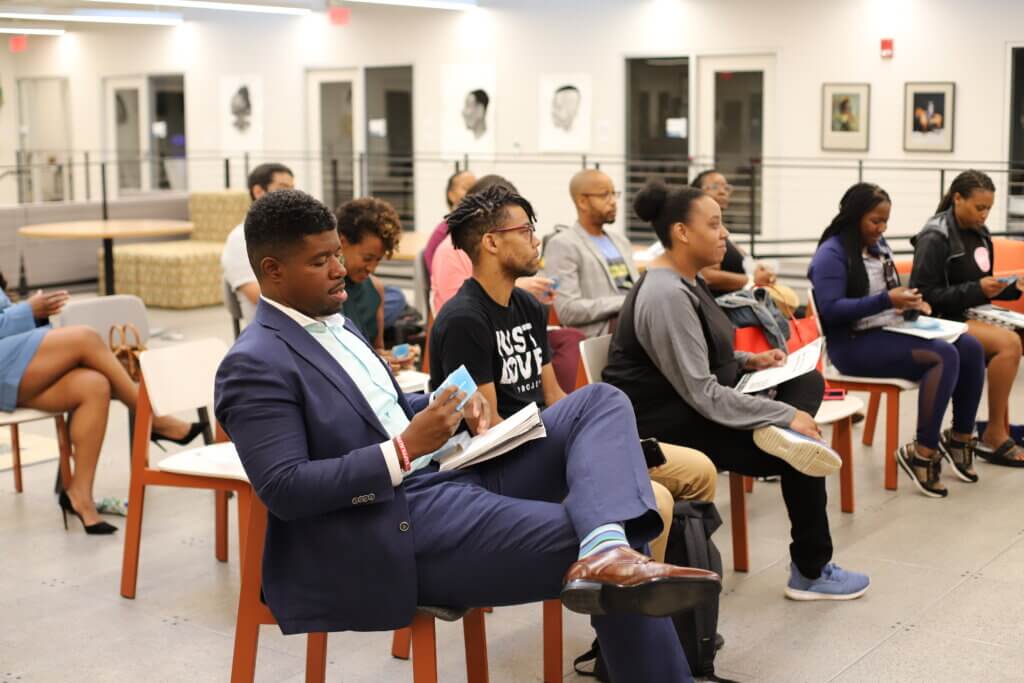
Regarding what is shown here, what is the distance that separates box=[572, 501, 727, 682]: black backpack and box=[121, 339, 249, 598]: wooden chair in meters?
1.45

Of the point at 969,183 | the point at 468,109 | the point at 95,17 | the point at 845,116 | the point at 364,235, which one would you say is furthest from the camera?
the point at 468,109

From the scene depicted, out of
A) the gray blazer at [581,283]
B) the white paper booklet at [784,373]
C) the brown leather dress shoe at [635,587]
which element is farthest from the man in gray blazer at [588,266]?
the brown leather dress shoe at [635,587]

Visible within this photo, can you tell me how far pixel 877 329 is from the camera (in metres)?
5.24

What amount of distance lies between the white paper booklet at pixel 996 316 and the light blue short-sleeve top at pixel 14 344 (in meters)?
3.93

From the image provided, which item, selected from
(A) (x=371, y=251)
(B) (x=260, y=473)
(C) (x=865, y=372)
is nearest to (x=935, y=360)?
(C) (x=865, y=372)

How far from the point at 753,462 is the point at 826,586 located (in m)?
0.45

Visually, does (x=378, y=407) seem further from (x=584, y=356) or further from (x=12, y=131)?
(x=12, y=131)

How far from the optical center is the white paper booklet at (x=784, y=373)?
155 inches

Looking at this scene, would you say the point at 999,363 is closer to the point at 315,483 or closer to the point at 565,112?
the point at 315,483

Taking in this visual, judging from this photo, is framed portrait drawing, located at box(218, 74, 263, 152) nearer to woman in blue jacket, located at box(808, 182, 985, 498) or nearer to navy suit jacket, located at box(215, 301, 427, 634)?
woman in blue jacket, located at box(808, 182, 985, 498)

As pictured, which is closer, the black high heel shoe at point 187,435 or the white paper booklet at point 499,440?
the white paper booklet at point 499,440

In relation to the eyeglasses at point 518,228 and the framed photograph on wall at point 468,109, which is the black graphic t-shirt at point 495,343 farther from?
the framed photograph on wall at point 468,109

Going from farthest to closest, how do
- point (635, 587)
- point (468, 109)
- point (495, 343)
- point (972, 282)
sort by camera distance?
point (468, 109)
point (972, 282)
point (495, 343)
point (635, 587)

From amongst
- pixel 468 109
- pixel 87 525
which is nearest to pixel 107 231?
pixel 87 525
